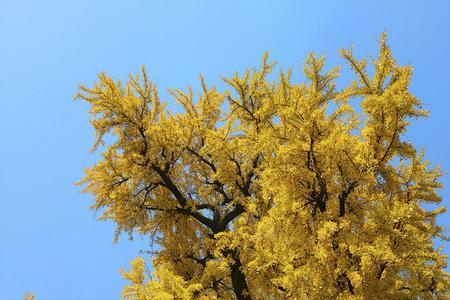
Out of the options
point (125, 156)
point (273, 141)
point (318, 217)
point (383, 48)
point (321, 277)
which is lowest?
point (321, 277)

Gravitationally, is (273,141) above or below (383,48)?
below

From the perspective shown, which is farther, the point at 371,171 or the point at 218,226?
the point at 218,226

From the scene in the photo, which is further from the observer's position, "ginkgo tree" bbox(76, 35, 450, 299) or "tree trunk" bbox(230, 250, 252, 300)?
"tree trunk" bbox(230, 250, 252, 300)

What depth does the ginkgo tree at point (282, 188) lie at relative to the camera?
27.6 feet

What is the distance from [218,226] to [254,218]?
132 centimetres

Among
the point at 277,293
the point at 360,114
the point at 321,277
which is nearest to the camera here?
the point at 321,277

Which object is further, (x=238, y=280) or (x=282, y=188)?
(x=238, y=280)

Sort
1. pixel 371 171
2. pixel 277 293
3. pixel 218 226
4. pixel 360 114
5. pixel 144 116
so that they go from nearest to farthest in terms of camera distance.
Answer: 1. pixel 371 171
2. pixel 360 114
3. pixel 277 293
4. pixel 144 116
5. pixel 218 226

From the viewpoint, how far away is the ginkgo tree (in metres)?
8.42

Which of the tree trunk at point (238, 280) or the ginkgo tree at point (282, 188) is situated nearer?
the ginkgo tree at point (282, 188)

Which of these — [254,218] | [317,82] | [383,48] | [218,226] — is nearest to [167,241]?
[218,226]

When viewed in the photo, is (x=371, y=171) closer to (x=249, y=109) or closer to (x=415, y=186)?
(x=415, y=186)

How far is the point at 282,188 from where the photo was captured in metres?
9.06

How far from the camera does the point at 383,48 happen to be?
369 inches
